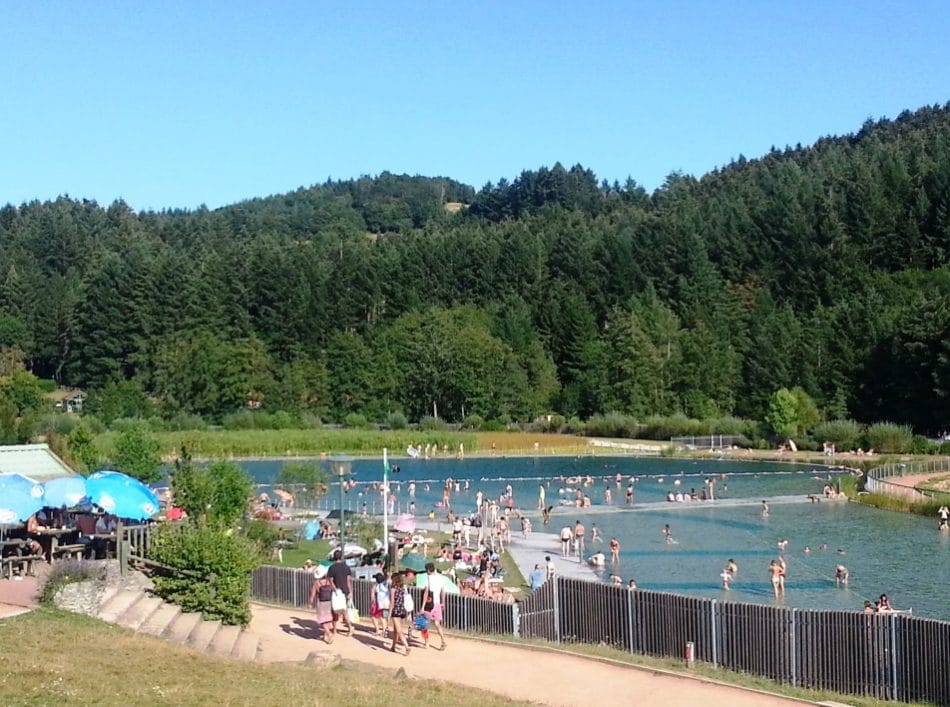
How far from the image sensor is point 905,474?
53.2 meters

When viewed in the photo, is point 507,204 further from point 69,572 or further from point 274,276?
point 69,572

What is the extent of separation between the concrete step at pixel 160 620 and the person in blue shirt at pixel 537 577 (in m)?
11.0

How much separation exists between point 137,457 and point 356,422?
41.8 metres

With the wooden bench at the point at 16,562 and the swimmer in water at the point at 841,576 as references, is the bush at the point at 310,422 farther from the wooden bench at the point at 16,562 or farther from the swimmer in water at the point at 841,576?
the wooden bench at the point at 16,562

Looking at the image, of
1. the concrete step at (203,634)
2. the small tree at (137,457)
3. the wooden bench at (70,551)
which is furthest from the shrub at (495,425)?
the concrete step at (203,634)

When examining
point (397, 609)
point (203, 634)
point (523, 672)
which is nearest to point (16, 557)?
point (203, 634)

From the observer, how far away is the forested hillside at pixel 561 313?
268 ft

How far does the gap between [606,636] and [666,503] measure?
2869 centimetres

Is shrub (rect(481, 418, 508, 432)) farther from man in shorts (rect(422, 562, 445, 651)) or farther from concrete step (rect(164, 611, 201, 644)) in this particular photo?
concrete step (rect(164, 611, 201, 644))

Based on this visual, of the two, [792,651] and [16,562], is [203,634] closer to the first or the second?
[16,562]

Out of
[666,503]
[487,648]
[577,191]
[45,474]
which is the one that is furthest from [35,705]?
[577,191]

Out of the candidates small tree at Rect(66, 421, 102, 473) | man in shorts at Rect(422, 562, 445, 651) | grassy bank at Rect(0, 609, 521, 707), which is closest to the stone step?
grassy bank at Rect(0, 609, 521, 707)

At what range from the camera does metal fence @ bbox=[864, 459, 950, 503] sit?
144ft

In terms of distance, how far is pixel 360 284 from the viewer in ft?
351
